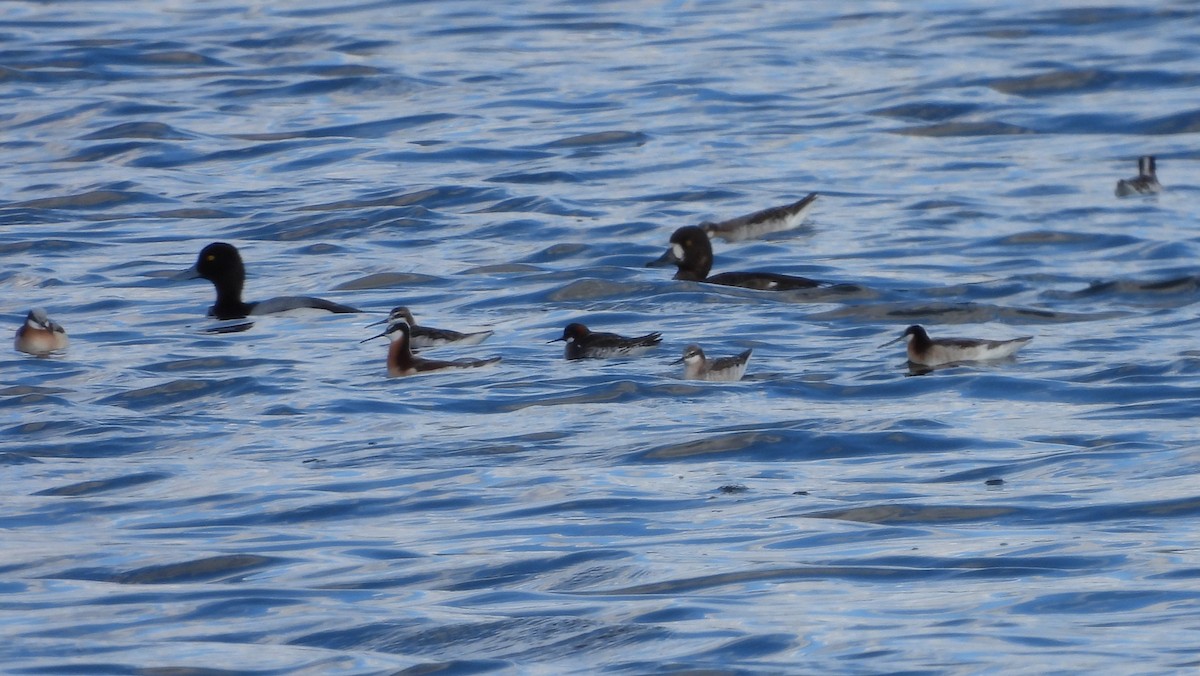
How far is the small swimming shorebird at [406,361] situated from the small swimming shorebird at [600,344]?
0.52 meters

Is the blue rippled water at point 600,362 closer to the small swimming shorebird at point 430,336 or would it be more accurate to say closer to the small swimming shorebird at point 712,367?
the small swimming shorebird at point 712,367

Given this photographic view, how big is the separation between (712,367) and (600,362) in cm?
90

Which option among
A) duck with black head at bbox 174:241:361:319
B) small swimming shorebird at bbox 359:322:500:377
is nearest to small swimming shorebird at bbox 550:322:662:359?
small swimming shorebird at bbox 359:322:500:377

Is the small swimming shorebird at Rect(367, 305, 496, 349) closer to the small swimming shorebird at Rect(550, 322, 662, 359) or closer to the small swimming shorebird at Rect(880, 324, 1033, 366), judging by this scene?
the small swimming shorebird at Rect(550, 322, 662, 359)

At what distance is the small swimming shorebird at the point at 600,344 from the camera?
1369 cm

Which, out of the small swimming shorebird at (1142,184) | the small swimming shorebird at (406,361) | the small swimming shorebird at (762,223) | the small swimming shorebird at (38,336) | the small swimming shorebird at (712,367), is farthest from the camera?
the small swimming shorebird at (1142,184)

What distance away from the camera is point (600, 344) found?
1368 centimetres

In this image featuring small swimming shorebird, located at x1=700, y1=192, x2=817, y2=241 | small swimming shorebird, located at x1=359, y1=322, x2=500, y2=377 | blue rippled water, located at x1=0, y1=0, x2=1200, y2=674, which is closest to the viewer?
blue rippled water, located at x1=0, y1=0, x2=1200, y2=674

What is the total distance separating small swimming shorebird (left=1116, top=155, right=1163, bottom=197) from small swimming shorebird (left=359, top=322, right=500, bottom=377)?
8.71 meters

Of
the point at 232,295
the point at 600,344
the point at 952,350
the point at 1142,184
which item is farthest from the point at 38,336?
the point at 1142,184

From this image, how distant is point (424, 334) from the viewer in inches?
568

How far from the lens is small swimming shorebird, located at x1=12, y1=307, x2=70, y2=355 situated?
1396 centimetres

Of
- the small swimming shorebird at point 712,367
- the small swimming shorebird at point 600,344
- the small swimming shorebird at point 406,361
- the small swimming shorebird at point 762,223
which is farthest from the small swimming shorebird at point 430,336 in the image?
the small swimming shorebird at point 762,223

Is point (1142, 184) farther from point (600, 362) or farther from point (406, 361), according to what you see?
point (406, 361)
